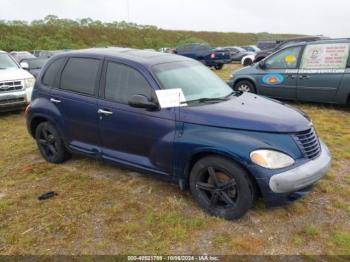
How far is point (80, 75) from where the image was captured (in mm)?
4949

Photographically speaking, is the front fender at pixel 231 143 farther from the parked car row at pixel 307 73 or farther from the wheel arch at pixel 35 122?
the parked car row at pixel 307 73

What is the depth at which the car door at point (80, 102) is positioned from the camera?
474cm

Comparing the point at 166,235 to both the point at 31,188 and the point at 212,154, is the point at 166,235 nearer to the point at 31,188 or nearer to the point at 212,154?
the point at 212,154

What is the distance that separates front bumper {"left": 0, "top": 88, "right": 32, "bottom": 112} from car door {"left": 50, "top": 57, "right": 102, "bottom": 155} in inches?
173

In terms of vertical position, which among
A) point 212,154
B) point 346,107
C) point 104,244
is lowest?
point 346,107

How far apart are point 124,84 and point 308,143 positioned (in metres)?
2.28

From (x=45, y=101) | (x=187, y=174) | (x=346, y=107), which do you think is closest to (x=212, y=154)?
(x=187, y=174)

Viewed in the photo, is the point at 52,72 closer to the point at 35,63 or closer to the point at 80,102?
the point at 80,102

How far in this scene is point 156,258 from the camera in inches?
129

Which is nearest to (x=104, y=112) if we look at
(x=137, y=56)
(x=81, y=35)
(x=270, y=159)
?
(x=137, y=56)

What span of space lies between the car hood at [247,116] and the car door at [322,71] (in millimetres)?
4956

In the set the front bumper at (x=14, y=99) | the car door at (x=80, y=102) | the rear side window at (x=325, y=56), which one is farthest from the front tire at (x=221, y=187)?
the front bumper at (x=14, y=99)

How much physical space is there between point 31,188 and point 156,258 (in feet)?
7.77

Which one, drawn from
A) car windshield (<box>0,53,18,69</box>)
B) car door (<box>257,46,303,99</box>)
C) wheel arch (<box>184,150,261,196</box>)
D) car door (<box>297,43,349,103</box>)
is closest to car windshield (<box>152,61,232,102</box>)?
wheel arch (<box>184,150,261,196</box>)
